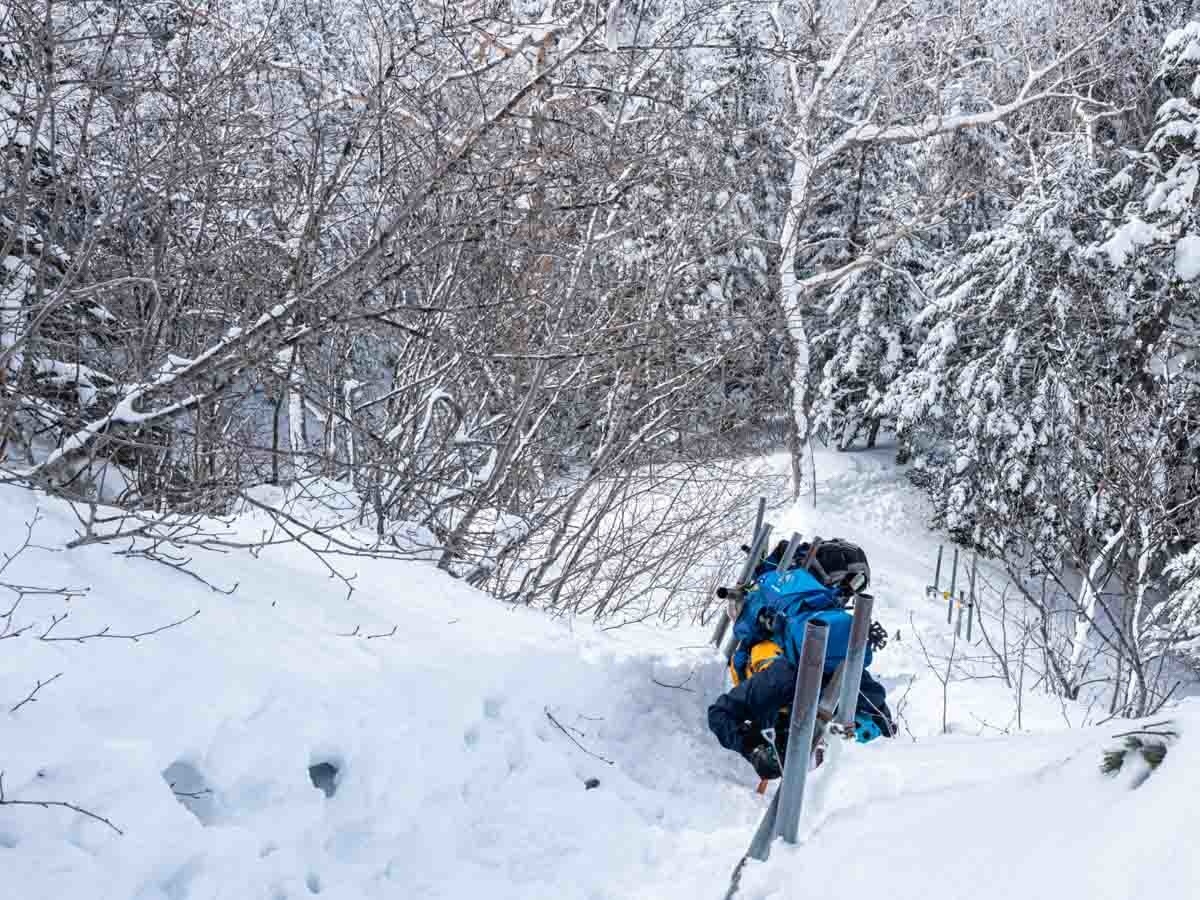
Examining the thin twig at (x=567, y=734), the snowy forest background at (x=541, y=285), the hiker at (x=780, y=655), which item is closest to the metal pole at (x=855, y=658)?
the hiker at (x=780, y=655)

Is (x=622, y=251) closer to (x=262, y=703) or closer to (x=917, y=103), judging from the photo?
(x=262, y=703)

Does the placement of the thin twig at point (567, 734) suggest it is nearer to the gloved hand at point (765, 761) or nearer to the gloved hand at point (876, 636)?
the gloved hand at point (765, 761)

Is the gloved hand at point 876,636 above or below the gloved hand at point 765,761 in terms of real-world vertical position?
above

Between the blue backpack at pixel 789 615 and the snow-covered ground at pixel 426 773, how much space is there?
670 mm

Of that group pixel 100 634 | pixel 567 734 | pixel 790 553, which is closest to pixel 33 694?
pixel 100 634

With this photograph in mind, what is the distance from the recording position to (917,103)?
19109mm

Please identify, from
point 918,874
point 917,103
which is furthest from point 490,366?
point 917,103

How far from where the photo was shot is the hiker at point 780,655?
15.1ft

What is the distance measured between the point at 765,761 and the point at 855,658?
95 cm

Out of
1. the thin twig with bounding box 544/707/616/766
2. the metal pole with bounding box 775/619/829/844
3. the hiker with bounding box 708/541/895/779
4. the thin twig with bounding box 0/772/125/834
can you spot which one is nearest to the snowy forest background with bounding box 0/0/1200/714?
the thin twig with bounding box 0/772/125/834

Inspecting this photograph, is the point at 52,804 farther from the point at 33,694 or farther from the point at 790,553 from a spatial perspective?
the point at 790,553

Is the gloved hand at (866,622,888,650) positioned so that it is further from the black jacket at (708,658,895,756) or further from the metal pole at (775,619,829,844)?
the metal pole at (775,619,829,844)

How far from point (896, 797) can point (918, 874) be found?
22.3 inches

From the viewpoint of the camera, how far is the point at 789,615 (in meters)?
4.82
